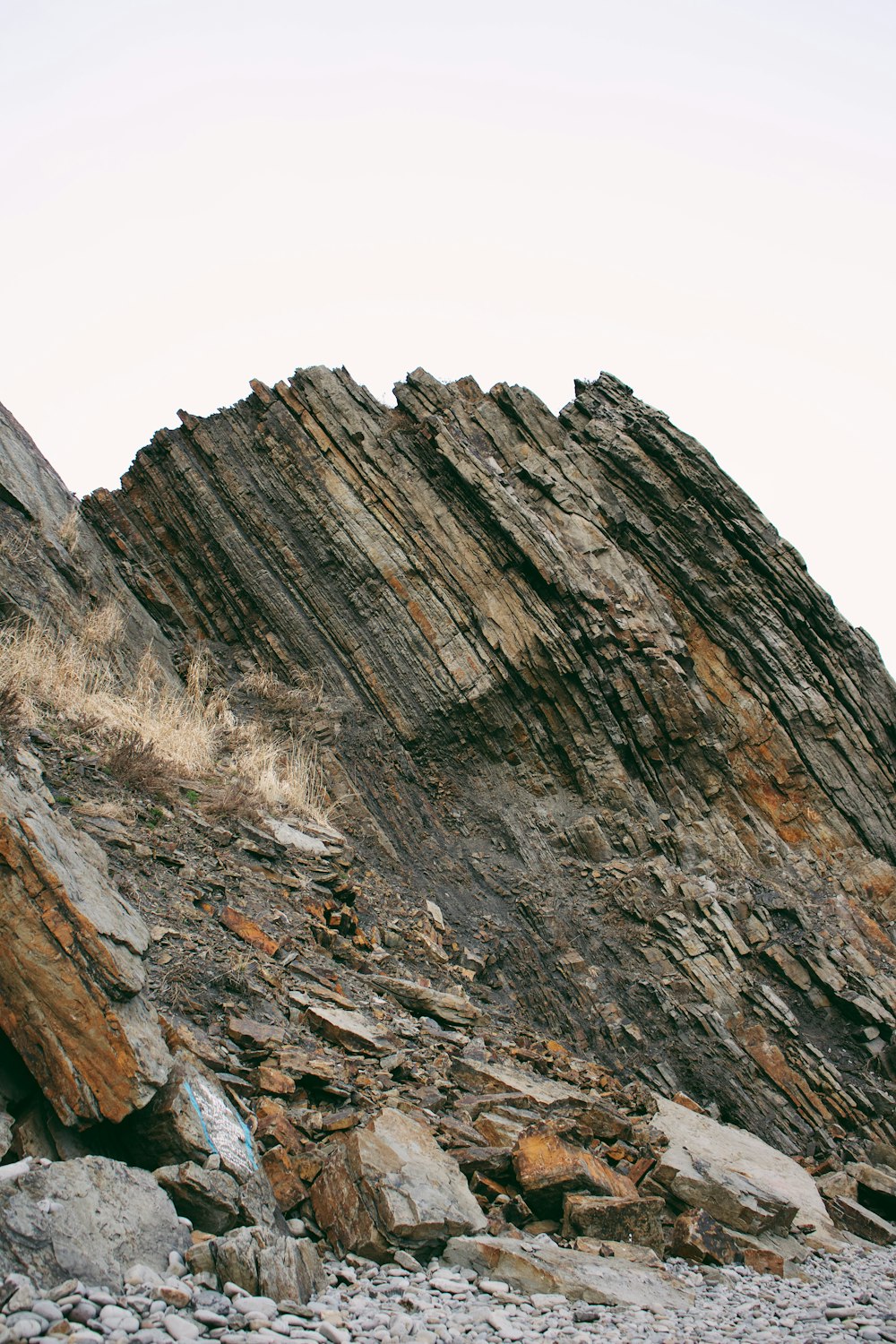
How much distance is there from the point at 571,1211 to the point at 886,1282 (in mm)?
2200

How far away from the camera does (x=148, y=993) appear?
199 inches

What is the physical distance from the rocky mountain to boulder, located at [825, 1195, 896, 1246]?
28 centimetres

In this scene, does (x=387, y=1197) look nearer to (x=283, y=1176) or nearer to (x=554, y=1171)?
(x=283, y=1176)

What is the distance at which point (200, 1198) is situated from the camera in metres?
3.59

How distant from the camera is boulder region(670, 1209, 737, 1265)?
4840 mm

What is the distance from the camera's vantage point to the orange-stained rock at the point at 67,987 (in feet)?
12.6

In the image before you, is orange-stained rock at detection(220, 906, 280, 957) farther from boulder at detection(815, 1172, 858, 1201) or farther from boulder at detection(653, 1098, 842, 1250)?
boulder at detection(815, 1172, 858, 1201)

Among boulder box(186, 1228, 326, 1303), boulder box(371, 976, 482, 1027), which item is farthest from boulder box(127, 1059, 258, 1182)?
boulder box(371, 976, 482, 1027)

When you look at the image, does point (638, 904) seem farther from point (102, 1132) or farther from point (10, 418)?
point (10, 418)

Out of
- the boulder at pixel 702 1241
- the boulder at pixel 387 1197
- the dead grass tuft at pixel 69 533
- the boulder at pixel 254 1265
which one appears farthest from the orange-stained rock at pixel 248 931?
the dead grass tuft at pixel 69 533

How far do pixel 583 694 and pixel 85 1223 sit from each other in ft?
30.1

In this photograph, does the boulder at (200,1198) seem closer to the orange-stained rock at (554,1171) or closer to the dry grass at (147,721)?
the orange-stained rock at (554,1171)

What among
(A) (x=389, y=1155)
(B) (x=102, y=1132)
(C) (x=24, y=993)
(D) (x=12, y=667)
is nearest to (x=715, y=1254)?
(A) (x=389, y=1155)

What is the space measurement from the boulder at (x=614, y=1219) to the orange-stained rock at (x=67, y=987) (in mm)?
2409
